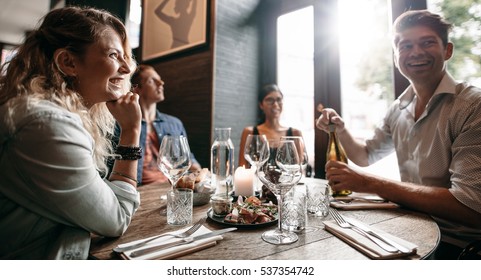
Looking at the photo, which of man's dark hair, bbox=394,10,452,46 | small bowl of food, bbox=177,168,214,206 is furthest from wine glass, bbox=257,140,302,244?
man's dark hair, bbox=394,10,452,46

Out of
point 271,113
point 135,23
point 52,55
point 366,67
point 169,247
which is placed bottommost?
point 169,247

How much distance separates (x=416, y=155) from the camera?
1055 millimetres

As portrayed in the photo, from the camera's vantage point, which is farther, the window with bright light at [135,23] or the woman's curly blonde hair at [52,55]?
the window with bright light at [135,23]

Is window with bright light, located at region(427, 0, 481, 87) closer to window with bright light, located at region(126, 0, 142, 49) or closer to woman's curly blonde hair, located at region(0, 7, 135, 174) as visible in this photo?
woman's curly blonde hair, located at region(0, 7, 135, 174)

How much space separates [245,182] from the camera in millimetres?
920

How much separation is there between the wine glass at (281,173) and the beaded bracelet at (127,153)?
33 centimetres

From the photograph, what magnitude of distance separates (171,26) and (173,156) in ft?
6.97

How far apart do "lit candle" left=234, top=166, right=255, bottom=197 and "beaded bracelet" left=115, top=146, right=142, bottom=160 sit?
1.25ft

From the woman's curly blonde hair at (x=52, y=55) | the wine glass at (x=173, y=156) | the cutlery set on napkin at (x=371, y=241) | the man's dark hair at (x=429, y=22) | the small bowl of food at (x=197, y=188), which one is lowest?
the cutlery set on napkin at (x=371, y=241)

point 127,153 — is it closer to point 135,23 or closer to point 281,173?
point 281,173

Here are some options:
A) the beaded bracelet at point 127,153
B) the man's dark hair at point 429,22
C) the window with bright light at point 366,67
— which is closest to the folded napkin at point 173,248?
the beaded bracelet at point 127,153

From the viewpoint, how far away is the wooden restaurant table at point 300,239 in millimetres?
494

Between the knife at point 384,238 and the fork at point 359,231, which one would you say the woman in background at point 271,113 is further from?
the knife at point 384,238

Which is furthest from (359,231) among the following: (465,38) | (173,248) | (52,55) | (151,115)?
(151,115)
